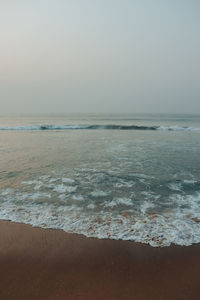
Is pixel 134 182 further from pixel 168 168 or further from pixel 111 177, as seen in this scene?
pixel 168 168

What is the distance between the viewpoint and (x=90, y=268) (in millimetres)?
2676

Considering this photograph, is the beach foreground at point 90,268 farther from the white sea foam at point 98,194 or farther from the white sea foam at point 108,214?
the white sea foam at point 98,194

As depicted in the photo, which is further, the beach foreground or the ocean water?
the ocean water

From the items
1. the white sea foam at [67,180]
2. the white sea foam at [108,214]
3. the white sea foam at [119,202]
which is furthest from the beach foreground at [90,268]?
the white sea foam at [67,180]

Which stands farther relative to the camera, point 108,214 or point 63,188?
point 63,188

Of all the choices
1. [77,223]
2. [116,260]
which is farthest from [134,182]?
[116,260]

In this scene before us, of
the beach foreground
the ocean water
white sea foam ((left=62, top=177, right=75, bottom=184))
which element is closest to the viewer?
the beach foreground

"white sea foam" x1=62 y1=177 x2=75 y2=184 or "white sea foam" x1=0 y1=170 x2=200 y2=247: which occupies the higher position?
"white sea foam" x1=62 y1=177 x2=75 y2=184

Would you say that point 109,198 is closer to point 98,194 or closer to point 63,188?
point 98,194

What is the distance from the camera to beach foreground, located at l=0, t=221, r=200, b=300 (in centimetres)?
229

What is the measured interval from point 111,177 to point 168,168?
9.18ft

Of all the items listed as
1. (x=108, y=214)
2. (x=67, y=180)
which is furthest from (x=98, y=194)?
(x=67, y=180)

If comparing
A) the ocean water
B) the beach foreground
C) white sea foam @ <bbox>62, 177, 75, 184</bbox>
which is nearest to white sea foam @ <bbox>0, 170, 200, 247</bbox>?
the ocean water

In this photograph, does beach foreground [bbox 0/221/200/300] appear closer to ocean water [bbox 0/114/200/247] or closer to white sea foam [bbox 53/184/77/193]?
ocean water [bbox 0/114/200/247]
